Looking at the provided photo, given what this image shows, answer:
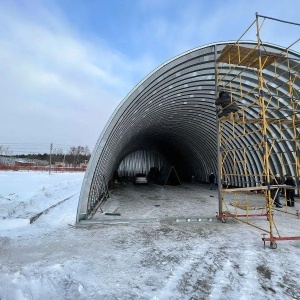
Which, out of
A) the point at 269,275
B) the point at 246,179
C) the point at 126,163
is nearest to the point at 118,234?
the point at 269,275

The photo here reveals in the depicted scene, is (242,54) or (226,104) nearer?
(226,104)

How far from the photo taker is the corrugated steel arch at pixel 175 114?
9.47 meters

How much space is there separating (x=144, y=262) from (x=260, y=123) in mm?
7023

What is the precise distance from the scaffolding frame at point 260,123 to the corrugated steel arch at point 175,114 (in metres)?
0.23

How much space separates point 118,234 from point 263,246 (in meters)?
3.98

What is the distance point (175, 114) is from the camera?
56.8ft

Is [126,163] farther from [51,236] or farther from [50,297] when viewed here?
[50,297]

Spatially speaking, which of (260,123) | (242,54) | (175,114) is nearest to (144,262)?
(260,123)

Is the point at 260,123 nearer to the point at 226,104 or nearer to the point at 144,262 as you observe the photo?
the point at 226,104

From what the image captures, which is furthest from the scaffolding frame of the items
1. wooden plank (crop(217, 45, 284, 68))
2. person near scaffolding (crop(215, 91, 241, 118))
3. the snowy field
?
the snowy field

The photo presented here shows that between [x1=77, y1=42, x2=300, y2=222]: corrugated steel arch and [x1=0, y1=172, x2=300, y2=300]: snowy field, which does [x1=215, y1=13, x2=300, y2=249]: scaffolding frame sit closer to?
[x1=77, y1=42, x2=300, y2=222]: corrugated steel arch

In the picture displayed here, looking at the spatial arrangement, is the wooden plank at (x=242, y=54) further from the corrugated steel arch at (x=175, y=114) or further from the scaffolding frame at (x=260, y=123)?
the corrugated steel arch at (x=175, y=114)

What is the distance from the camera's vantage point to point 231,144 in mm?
18984

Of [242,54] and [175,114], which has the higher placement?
[242,54]
